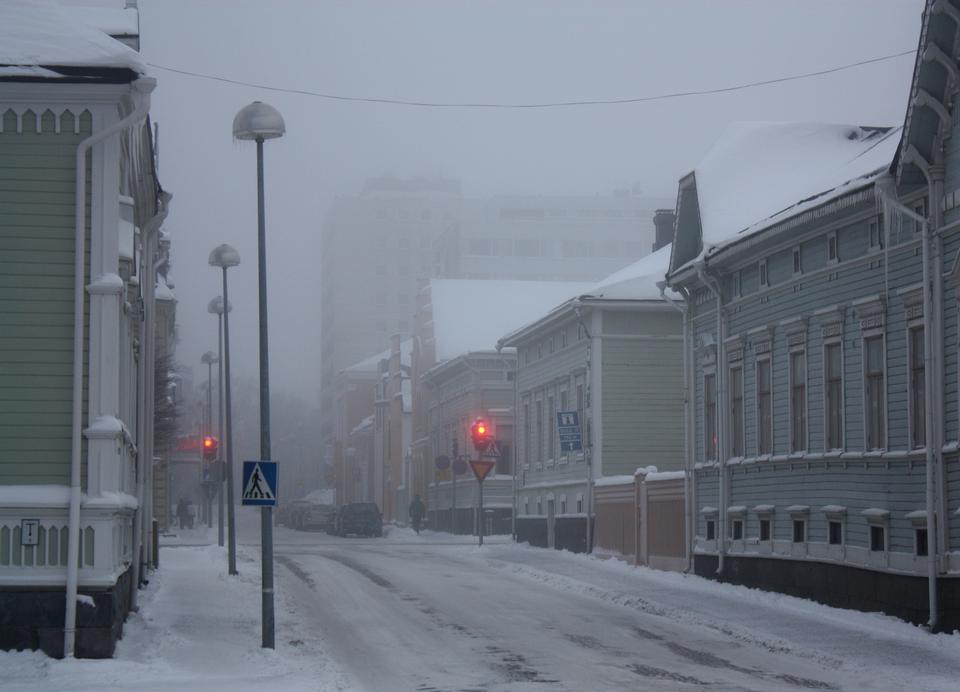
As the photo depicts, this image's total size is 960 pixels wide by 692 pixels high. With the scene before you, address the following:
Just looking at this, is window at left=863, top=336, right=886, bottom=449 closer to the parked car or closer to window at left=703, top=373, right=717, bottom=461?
window at left=703, top=373, right=717, bottom=461

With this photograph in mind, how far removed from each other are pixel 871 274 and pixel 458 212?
159 meters

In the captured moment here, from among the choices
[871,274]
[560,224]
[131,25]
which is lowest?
[871,274]

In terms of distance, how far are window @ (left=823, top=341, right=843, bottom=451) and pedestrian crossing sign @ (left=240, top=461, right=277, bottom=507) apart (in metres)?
10.9

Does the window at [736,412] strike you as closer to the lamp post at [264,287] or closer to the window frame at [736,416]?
the window frame at [736,416]

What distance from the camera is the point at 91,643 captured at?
17156 millimetres

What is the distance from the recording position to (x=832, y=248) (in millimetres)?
26594

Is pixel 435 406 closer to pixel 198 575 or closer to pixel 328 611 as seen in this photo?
pixel 198 575

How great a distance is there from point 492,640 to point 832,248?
31.3ft

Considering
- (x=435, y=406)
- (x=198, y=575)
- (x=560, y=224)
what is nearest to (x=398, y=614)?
(x=198, y=575)

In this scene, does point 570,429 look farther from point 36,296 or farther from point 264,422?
point 36,296

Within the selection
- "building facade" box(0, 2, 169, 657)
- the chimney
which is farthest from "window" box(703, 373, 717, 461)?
the chimney

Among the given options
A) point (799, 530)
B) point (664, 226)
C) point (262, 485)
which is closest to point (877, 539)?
point (799, 530)

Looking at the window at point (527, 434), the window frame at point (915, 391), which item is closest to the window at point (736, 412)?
the window frame at point (915, 391)

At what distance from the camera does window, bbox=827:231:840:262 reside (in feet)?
86.7
